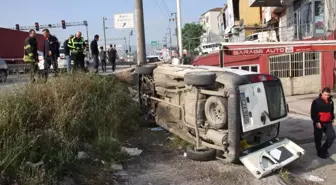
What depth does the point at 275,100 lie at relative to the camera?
243 inches

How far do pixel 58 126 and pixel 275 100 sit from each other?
363 centimetres

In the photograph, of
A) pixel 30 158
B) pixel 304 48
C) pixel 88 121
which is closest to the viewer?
pixel 30 158

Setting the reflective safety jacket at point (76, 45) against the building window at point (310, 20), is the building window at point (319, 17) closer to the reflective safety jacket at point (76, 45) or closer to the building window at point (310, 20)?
the building window at point (310, 20)

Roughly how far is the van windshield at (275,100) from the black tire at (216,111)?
849 mm

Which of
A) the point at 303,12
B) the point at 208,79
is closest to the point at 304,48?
the point at 208,79

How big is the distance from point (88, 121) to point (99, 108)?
1.84 ft

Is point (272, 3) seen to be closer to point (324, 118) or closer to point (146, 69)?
point (146, 69)

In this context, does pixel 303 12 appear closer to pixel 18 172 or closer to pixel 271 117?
pixel 271 117

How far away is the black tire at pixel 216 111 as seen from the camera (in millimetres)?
5664

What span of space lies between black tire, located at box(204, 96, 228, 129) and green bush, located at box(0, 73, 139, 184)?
1.64 meters

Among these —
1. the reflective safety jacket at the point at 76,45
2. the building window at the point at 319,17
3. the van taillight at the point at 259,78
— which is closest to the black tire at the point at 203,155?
the van taillight at the point at 259,78

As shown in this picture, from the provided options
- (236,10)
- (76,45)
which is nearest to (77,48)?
(76,45)

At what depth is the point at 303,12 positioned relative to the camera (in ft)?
65.0

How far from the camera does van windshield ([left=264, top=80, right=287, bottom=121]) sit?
6008mm
